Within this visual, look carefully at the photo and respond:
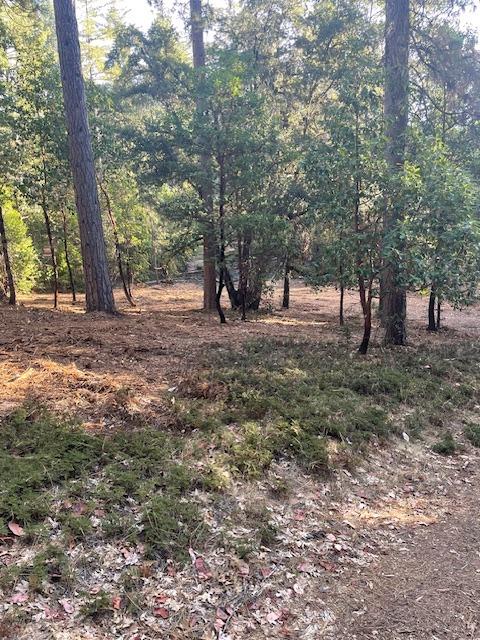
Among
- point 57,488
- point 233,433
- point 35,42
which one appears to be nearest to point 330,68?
point 35,42

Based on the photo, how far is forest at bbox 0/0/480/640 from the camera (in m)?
2.57

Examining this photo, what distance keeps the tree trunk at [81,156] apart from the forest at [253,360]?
4cm

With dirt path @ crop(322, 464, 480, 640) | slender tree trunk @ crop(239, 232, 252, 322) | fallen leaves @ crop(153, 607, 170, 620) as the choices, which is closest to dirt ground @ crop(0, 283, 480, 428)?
slender tree trunk @ crop(239, 232, 252, 322)

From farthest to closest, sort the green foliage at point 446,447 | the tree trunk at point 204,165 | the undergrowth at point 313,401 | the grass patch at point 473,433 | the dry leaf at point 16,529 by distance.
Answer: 1. the tree trunk at point 204,165
2. the grass patch at point 473,433
3. the green foliage at point 446,447
4. the undergrowth at point 313,401
5. the dry leaf at point 16,529

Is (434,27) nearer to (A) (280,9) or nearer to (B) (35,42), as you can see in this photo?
(A) (280,9)

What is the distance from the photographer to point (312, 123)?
1298 centimetres

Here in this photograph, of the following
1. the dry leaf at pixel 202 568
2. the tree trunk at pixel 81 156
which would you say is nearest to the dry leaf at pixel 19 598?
the dry leaf at pixel 202 568

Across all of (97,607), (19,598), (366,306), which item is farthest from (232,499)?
(366,306)

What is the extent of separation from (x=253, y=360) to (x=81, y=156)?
17.3ft

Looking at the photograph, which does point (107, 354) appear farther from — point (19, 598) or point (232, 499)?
point (19, 598)

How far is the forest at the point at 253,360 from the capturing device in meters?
2.57

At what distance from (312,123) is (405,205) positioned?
27.4 ft

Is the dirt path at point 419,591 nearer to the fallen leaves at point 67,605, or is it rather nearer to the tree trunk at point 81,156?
the fallen leaves at point 67,605

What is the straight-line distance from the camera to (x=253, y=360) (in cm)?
591
